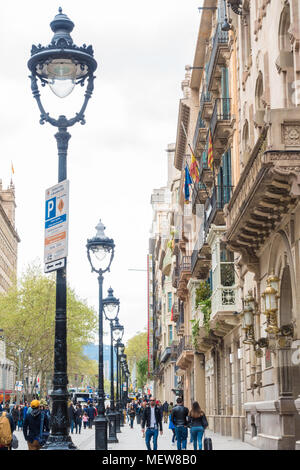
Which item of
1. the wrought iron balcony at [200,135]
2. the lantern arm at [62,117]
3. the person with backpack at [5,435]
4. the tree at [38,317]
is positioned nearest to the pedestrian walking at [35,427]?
the person with backpack at [5,435]

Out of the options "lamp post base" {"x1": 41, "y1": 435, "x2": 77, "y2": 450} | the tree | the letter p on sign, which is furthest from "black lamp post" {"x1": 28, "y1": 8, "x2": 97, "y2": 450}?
the tree

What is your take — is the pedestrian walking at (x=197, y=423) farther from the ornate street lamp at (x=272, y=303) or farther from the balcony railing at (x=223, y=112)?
the balcony railing at (x=223, y=112)

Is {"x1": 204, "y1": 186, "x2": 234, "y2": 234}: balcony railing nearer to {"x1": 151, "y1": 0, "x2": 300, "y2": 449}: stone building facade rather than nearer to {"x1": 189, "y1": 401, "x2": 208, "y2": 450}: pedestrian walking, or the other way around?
{"x1": 151, "y1": 0, "x2": 300, "y2": 449}: stone building facade

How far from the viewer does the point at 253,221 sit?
1962cm

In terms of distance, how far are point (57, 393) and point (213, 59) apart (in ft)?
81.0

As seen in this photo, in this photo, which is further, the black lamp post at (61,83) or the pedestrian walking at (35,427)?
the pedestrian walking at (35,427)

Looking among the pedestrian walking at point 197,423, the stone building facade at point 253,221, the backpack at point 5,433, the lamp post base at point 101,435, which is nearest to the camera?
the backpack at point 5,433

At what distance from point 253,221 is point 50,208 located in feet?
30.2

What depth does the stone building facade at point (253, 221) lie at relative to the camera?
17.3m

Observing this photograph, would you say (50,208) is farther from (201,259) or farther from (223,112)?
(201,259)

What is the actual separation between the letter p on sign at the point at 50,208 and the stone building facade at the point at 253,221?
5.41 m

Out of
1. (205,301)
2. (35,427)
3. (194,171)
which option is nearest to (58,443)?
(35,427)

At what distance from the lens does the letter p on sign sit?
1122 cm
